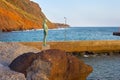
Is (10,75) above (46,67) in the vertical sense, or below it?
below

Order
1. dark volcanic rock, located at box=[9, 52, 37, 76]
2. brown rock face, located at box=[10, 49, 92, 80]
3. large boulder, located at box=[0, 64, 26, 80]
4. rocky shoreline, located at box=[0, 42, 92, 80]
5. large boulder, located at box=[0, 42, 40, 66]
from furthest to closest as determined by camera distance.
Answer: large boulder, located at box=[0, 42, 40, 66] → dark volcanic rock, located at box=[9, 52, 37, 76] → brown rock face, located at box=[10, 49, 92, 80] → rocky shoreline, located at box=[0, 42, 92, 80] → large boulder, located at box=[0, 64, 26, 80]

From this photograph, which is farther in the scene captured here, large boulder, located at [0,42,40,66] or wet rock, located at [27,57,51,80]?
large boulder, located at [0,42,40,66]

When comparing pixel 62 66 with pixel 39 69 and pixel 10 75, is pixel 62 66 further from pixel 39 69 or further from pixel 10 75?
pixel 10 75

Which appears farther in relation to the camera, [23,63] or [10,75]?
[23,63]

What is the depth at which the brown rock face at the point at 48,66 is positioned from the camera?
16.8m

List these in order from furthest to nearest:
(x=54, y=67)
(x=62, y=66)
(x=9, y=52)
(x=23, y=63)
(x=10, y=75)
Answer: (x=9, y=52)
(x=62, y=66)
(x=23, y=63)
(x=54, y=67)
(x=10, y=75)

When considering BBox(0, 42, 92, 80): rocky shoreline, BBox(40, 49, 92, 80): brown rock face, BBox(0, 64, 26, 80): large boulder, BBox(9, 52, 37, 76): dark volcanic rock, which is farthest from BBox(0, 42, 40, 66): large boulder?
BBox(40, 49, 92, 80): brown rock face

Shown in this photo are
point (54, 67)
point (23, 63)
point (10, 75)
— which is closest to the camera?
point (10, 75)

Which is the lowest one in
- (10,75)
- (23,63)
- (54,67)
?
(10,75)

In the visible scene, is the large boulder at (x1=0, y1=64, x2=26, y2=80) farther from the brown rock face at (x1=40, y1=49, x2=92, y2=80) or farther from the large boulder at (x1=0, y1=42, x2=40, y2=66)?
the large boulder at (x1=0, y1=42, x2=40, y2=66)

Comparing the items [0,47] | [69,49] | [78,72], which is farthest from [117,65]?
[78,72]

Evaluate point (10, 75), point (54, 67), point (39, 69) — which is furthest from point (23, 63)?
point (10, 75)

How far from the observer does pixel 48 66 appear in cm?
1680

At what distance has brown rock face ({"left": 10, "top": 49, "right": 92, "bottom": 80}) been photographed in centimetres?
1677
